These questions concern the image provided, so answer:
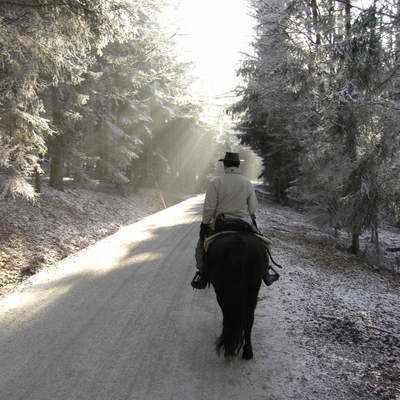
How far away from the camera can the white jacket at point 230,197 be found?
16.5 feet

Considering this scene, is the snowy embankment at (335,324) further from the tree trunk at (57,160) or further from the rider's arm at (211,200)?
the tree trunk at (57,160)

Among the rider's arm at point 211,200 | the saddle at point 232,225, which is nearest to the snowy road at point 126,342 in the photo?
the saddle at point 232,225

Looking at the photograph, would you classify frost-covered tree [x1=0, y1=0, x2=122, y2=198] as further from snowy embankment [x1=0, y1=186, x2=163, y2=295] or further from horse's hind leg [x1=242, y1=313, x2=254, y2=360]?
horse's hind leg [x1=242, y1=313, x2=254, y2=360]

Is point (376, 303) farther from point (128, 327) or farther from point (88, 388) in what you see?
point (88, 388)

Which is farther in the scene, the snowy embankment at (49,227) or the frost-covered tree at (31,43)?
the snowy embankment at (49,227)

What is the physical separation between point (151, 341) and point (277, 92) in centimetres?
1156

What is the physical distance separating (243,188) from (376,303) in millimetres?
4843

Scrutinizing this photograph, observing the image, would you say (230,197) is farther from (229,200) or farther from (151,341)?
(151,341)

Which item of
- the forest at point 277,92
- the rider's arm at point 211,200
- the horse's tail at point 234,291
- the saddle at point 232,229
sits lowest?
the horse's tail at point 234,291

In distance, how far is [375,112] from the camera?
9.59 meters

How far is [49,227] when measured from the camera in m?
11.9

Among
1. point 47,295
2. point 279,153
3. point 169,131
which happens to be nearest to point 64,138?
point 47,295

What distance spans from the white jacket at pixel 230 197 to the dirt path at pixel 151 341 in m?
1.82

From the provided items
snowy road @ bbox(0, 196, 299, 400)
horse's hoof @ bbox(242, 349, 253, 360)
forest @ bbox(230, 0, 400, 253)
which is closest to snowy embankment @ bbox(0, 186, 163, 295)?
snowy road @ bbox(0, 196, 299, 400)
